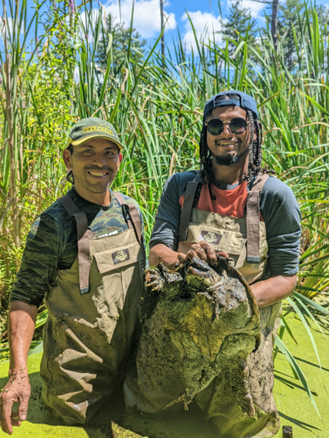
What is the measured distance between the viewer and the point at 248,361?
5.20 ft

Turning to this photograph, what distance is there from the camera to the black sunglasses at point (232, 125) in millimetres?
1716

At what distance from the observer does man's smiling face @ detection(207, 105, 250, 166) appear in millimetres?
1728

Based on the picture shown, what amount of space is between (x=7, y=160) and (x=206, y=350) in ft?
5.47

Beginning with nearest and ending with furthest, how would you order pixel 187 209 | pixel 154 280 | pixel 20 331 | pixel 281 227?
1. pixel 154 280
2. pixel 20 331
3. pixel 281 227
4. pixel 187 209

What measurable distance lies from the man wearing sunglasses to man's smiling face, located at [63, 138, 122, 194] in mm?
336

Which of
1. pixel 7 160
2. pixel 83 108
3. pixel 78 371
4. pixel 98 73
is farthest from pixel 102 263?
pixel 98 73

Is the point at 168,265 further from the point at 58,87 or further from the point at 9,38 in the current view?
the point at 9,38

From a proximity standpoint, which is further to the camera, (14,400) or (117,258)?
(117,258)

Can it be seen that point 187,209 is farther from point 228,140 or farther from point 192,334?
point 192,334

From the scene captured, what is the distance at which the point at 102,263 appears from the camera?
165 centimetres

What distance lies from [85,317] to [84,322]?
0.02 meters

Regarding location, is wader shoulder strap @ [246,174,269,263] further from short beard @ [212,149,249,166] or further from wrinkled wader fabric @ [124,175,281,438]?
short beard @ [212,149,249,166]

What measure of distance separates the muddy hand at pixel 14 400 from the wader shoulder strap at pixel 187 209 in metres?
0.90

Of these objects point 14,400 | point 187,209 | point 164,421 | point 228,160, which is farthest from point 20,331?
point 228,160
